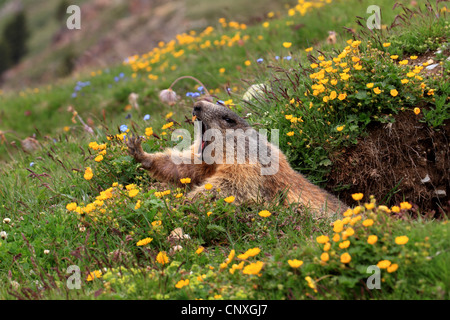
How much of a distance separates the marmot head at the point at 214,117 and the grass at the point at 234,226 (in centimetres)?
71

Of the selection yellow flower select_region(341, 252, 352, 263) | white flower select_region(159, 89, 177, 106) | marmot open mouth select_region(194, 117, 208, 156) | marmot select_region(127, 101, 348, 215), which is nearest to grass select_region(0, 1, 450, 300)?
yellow flower select_region(341, 252, 352, 263)

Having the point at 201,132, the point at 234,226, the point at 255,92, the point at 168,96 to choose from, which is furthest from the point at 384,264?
the point at 168,96

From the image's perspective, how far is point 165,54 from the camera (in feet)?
37.2

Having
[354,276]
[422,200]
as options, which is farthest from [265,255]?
[422,200]

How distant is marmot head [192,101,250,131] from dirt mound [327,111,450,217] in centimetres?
140

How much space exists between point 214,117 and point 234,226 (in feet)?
4.50

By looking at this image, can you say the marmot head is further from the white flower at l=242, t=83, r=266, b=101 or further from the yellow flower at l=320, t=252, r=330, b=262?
the yellow flower at l=320, t=252, r=330, b=262

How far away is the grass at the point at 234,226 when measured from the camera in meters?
3.32

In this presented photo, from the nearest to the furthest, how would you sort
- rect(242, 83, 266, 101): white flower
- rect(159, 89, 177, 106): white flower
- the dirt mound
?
the dirt mound, rect(242, 83, 266, 101): white flower, rect(159, 89, 177, 106): white flower

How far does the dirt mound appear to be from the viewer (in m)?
5.75

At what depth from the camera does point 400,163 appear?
19.1ft

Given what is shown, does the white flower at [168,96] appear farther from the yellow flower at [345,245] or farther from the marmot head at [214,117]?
the yellow flower at [345,245]

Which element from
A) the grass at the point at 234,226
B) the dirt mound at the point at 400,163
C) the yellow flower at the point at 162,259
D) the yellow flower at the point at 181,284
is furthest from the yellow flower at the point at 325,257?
the dirt mound at the point at 400,163
